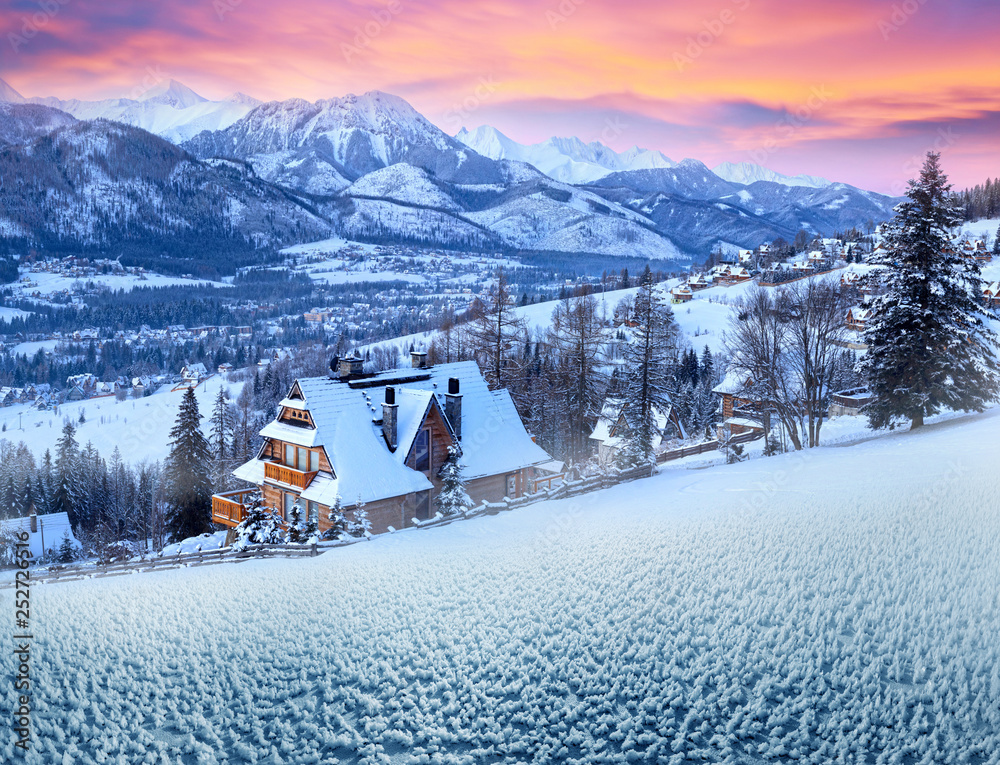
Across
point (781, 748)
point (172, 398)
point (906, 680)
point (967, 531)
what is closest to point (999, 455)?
point (967, 531)

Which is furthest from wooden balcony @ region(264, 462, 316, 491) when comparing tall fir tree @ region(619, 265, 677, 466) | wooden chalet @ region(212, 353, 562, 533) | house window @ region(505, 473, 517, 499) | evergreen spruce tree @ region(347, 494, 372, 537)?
tall fir tree @ region(619, 265, 677, 466)

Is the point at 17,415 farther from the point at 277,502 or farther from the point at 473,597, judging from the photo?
the point at 473,597

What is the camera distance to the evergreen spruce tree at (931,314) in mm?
30297

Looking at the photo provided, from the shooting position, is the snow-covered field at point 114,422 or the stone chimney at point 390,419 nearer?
the stone chimney at point 390,419

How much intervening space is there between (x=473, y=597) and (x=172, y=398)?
130528 mm

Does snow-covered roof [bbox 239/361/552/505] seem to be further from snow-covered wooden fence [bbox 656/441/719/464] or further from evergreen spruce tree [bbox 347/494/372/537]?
snow-covered wooden fence [bbox 656/441/719/464]

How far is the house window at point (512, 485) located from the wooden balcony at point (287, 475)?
33.7 feet

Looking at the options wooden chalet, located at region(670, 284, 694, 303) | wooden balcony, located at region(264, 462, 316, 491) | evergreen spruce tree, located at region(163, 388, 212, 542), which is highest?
wooden chalet, located at region(670, 284, 694, 303)

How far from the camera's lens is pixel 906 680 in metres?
11.5

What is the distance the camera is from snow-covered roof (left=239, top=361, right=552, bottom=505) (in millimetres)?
28188

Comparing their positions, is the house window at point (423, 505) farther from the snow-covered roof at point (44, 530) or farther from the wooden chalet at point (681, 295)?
the wooden chalet at point (681, 295)

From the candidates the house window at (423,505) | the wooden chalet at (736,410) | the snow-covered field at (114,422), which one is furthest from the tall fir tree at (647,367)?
the snow-covered field at (114,422)

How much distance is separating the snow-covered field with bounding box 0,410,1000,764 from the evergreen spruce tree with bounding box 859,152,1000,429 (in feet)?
35.1

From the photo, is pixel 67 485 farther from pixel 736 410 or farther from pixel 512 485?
pixel 736 410
